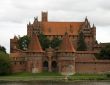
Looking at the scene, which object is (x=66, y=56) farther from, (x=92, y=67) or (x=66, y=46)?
(x=92, y=67)

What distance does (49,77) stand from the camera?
4579 inches

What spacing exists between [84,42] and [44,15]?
17.5 metres

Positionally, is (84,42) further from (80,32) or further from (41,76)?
(41,76)

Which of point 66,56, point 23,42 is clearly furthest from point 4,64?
point 23,42

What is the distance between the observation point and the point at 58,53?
127 meters

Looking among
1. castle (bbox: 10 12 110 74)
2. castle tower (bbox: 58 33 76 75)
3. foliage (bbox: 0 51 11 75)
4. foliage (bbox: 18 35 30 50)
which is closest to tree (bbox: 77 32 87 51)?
castle (bbox: 10 12 110 74)

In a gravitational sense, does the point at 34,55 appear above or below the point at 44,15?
below

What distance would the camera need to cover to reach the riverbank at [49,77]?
113125 mm

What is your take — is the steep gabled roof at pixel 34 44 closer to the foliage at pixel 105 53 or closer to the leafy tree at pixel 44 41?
the foliage at pixel 105 53

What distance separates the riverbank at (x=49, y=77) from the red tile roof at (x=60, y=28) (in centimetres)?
3057

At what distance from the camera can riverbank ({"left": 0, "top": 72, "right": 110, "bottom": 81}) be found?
371 ft

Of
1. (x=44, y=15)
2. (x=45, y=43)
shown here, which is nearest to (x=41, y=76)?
(x=45, y=43)

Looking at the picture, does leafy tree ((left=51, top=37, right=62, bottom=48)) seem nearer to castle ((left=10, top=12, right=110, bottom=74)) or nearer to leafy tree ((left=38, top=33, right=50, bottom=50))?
leafy tree ((left=38, top=33, right=50, bottom=50))

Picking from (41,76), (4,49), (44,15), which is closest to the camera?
(41,76)
